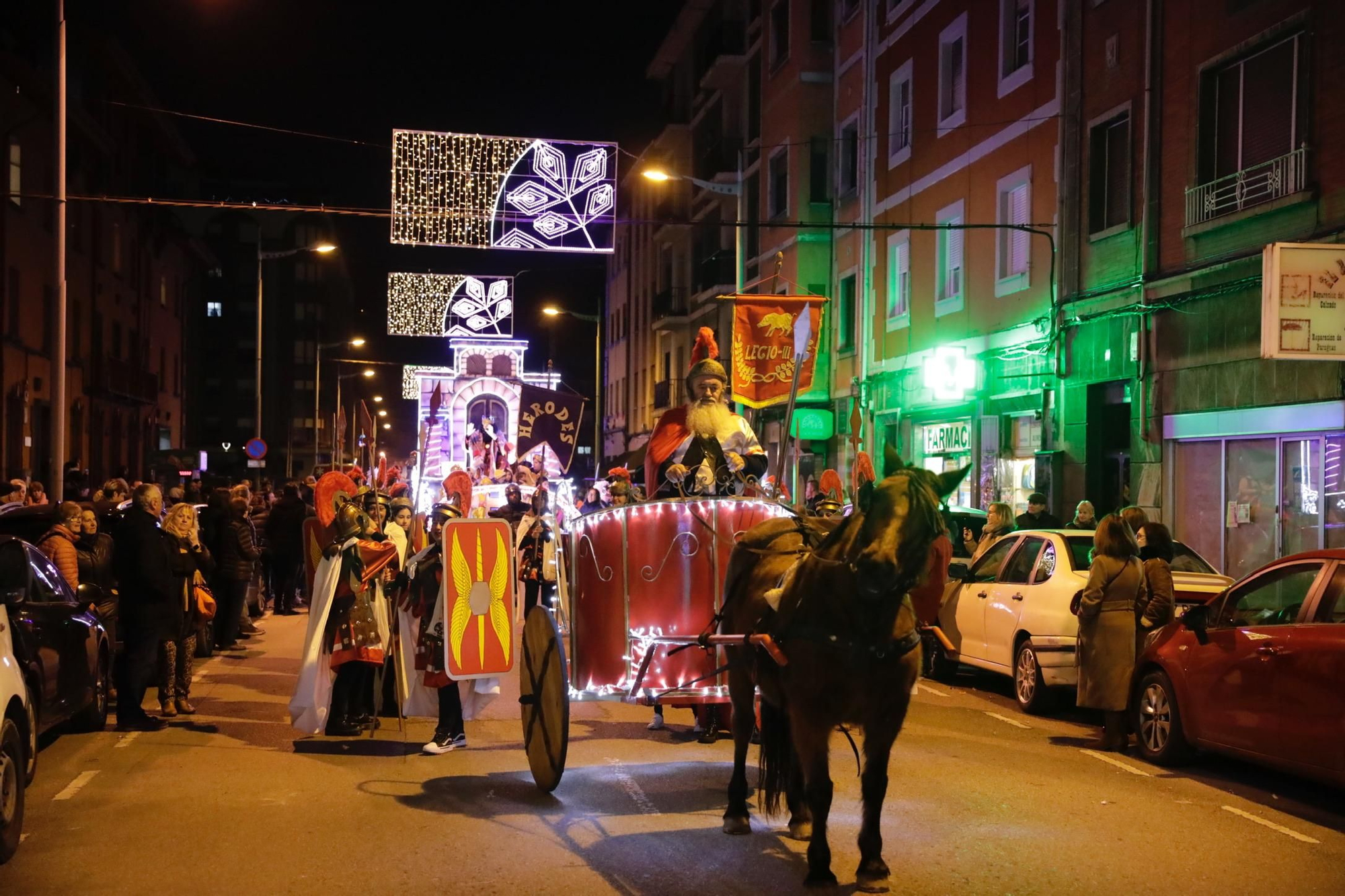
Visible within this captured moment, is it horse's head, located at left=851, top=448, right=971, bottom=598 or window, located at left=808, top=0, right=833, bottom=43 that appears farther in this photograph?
window, located at left=808, top=0, right=833, bottom=43

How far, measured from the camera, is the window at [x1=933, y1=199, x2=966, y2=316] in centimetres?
2414

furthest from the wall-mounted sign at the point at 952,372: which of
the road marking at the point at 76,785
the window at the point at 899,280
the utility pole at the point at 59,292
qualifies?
the road marking at the point at 76,785

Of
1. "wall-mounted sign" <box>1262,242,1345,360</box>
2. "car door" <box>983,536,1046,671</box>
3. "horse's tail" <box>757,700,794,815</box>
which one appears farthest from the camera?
"wall-mounted sign" <box>1262,242,1345,360</box>

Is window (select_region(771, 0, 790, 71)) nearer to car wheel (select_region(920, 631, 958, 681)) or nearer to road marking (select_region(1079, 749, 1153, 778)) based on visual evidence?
car wheel (select_region(920, 631, 958, 681))

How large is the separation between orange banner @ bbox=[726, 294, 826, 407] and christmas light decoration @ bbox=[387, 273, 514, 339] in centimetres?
3328

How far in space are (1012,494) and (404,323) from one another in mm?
29721

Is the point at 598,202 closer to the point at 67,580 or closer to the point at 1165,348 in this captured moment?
the point at 1165,348

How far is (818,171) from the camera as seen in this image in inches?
1277

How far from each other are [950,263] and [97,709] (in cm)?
1796

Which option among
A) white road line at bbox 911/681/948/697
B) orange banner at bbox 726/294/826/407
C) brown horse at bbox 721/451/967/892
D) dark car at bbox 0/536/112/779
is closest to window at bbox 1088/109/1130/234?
orange banner at bbox 726/294/826/407

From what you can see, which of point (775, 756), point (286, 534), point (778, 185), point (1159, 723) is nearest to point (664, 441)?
point (775, 756)

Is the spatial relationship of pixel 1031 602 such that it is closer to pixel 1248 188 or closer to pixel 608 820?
pixel 608 820

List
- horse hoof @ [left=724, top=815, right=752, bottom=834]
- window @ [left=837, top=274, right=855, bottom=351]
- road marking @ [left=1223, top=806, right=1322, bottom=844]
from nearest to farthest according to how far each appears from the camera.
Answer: horse hoof @ [left=724, top=815, right=752, bottom=834] → road marking @ [left=1223, top=806, right=1322, bottom=844] → window @ [left=837, top=274, right=855, bottom=351]

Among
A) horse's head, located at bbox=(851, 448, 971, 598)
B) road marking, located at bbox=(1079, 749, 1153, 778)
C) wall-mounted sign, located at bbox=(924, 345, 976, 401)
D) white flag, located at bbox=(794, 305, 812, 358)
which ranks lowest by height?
road marking, located at bbox=(1079, 749, 1153, 778)
